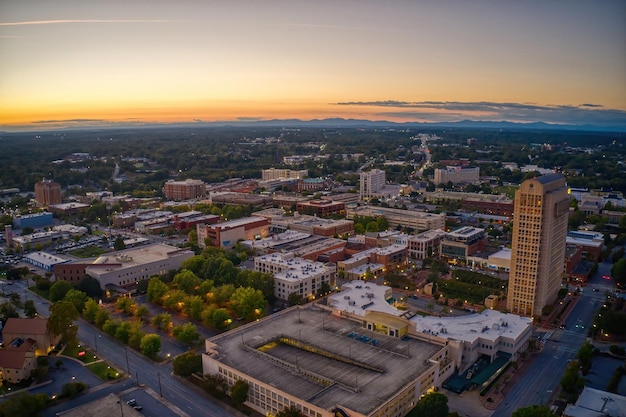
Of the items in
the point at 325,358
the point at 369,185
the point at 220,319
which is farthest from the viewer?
the point at 369,185

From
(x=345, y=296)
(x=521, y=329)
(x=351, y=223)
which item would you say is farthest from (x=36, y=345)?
(x=351, y=223)

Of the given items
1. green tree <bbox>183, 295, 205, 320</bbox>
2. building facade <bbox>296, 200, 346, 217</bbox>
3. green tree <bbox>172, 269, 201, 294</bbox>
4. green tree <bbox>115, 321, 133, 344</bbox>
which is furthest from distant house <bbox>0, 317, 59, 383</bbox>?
building facade <bbox>296, 200, 346, 217</bbox>

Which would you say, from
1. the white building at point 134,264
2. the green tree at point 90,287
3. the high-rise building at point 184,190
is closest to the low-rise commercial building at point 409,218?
the white building at point 134,264

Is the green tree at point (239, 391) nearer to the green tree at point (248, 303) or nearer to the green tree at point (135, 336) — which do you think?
the green tree at point (135, 336)

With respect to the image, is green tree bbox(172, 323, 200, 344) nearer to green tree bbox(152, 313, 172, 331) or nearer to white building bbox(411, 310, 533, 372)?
green tree bbox(152, 313, 172, 331)

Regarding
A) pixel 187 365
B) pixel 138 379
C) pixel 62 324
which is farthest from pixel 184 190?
pixel 187 365

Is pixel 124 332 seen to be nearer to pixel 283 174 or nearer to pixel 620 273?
pixel 620 273

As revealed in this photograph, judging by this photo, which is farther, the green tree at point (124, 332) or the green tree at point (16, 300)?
the green tree at point (16, 300)
